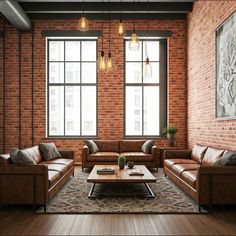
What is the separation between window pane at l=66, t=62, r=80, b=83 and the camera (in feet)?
32.5

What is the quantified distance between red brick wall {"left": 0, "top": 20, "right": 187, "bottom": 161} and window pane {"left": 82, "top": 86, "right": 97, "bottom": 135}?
0.96ft

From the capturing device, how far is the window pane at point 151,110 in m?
9.93

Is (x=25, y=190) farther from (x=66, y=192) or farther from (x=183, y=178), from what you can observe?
(x=183, y=178)

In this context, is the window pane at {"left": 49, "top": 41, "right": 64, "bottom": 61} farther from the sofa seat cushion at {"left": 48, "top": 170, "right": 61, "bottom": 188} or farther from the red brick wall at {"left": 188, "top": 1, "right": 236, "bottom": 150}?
the sofa seat cushion at {"left": 48, "top": 170, "right": 61, "bottom": 188}

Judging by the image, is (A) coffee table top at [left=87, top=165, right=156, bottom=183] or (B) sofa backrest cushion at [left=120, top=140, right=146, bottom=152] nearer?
(A) coffee table top at [left=87, top=165, right=156, bottom=183]

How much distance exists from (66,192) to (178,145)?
15.5 feet

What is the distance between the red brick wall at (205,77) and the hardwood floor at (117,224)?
2026 millimetres

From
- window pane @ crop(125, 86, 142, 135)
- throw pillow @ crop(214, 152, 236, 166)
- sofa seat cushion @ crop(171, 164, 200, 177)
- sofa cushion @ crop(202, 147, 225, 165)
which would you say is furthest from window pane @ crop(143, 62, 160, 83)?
throw pillow @ crop(214, 152, 236, 166)

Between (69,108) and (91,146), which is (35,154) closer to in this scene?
(91,146)

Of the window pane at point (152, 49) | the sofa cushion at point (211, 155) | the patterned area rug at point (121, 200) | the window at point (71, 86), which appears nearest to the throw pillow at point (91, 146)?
the window at point (71, 86)

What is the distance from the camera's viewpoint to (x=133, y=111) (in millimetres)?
9914

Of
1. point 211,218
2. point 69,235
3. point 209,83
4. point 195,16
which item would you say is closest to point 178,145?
point 209,83

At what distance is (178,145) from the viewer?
9.68 metres

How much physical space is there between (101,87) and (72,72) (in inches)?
41.7
